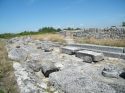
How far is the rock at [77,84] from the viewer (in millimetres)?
3765

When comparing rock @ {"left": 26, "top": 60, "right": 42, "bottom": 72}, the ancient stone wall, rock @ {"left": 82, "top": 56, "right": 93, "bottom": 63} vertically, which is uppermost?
the ancient stone wall

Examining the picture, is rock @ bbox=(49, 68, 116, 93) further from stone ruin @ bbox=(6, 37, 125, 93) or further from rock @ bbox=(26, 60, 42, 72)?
rock @ bbox=(26, 60, 42, 72)

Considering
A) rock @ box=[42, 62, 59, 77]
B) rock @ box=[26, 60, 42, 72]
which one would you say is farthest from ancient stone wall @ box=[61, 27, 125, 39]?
rock @ box=[26, 60, 42, 72]

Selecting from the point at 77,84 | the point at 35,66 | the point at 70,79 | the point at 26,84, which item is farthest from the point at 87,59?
the point at 26,84

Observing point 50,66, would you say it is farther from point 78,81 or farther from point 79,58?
point 79,58

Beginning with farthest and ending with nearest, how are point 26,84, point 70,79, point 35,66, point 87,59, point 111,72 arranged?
point 87,59, point 35,66, point 111,72, point 70,79, point 26,84

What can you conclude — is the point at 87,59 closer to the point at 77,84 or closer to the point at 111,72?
the point at 111,72

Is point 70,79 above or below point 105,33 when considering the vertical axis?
below

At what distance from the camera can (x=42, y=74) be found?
18.0 ft

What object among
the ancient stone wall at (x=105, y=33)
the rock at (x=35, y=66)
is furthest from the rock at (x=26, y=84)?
the ancient stone wall at (x=105, y=33)

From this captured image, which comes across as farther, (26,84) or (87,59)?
(87,59)

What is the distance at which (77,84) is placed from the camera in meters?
4.07

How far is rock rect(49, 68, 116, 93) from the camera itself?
3.77 metres

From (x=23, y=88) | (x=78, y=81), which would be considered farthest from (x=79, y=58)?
(x=23, y=88)
